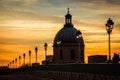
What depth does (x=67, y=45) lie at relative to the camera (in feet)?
560

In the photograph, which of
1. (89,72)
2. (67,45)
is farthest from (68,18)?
(89,72)

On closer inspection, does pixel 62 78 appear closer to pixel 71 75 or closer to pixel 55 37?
pixel 71 75

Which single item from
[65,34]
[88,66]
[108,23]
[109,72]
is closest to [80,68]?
[88,66]

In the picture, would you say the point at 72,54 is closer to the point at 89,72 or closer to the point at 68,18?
the point at 68,18

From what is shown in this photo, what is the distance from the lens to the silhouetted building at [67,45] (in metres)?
169

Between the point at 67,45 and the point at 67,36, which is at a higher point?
the point at 67,36

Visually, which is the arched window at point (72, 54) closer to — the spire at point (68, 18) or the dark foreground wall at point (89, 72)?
the spire at point (68, 18)

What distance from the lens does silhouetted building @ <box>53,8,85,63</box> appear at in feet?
A: 553

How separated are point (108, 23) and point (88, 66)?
686 cm

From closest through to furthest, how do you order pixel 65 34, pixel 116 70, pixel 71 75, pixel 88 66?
pixel 116 70 < pixel 88 66 < pixel 71 75 < pixel 65 34

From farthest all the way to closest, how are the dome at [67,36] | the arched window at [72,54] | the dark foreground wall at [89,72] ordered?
the arched window at [72,54], the dome at [67,36], the dark foreground wall at [89,72]

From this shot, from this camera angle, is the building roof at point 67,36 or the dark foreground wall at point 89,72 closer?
the dark foreground wall at point 89,72

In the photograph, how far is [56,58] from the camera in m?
174

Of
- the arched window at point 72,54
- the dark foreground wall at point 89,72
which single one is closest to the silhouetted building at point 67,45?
the arched window at point 72,54
